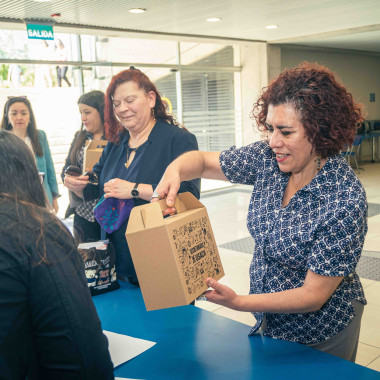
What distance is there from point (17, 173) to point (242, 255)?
3.85 meters

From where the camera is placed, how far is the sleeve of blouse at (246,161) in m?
1.58

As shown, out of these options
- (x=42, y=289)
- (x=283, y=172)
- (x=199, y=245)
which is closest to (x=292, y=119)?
(x=283, y=172)

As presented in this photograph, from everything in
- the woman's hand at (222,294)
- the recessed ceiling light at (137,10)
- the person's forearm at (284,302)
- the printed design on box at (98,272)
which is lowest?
the printed design on box at (98,272)

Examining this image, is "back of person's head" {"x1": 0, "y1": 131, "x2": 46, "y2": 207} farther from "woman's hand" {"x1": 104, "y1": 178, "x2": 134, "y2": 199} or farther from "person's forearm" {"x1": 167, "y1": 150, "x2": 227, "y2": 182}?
"woman's hand" {"x1": 104, "y1": 178, "x2": 134, "y2": 199}

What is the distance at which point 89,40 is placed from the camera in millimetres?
7016

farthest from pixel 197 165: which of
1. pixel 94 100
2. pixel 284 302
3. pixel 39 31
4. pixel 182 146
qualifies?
pixel 39 31

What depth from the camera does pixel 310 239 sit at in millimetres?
1278

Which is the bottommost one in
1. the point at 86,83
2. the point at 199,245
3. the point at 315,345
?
the point at 315,345

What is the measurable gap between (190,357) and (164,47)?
7.33 meters

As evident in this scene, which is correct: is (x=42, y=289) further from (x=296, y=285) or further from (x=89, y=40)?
(x=89, y=40)

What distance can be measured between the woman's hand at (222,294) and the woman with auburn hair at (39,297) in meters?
0.40

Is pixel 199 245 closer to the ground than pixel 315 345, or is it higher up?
higher up

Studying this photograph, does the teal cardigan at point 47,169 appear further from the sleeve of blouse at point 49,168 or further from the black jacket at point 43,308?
the black jacket at point 43,308

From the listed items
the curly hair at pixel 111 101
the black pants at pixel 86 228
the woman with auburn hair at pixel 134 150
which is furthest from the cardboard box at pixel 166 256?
the black pants at pixel 86 228
